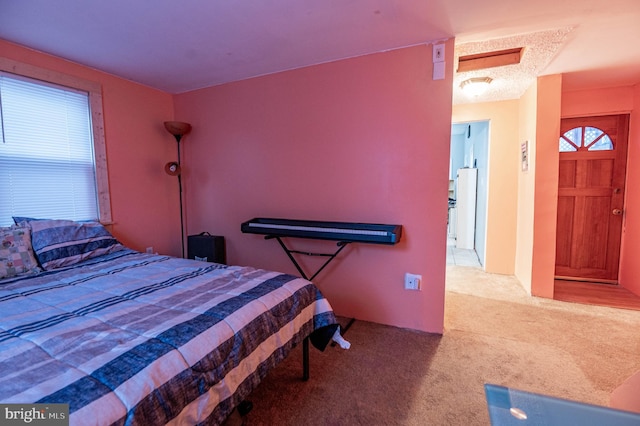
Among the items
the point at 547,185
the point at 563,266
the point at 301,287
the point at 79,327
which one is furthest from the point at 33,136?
the point at 563,266

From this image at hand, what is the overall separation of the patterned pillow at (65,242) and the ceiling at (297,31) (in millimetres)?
1381

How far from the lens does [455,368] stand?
1910 millimetres

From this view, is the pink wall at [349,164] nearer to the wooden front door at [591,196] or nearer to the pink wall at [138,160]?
the pink wall at [138,160]

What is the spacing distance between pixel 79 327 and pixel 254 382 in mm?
731

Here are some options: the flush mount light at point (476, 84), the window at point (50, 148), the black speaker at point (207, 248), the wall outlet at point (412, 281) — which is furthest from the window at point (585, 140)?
the window at point (50, 148)

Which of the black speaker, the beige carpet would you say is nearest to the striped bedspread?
the beige carpet

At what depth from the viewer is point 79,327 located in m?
1.13

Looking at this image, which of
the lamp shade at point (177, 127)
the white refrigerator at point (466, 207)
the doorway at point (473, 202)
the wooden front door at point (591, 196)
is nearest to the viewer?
the lamp shade at point (177, 127)

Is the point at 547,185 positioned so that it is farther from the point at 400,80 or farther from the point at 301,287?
the point at 301,287

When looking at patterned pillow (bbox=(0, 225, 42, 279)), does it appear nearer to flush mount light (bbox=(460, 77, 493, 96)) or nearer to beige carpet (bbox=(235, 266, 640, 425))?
beige carpet (bbox=(235, 266, 640, 425))

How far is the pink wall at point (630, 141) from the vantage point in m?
3.20

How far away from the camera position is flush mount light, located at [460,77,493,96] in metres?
2.94

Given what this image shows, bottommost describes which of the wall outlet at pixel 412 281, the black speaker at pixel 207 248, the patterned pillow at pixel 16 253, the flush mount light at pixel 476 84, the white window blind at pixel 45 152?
the wall outlet at pixel 412 281

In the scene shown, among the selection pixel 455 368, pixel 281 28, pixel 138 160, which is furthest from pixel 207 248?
pixel 455 368
